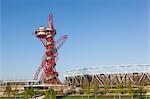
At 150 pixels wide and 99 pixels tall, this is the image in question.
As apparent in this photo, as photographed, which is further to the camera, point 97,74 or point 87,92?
point 97,74

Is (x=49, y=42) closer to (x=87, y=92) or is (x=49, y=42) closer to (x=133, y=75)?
(x=133, y=75)

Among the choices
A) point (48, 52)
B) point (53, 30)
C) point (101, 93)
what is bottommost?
point (101, 93)

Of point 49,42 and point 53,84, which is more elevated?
point 49,42

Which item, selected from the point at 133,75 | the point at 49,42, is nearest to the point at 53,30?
the point at 49,42

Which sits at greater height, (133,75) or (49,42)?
(49,42)

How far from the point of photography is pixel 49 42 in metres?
79.5

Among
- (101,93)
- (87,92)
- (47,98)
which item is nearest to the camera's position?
(47,98)

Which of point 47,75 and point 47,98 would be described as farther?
point 47,75

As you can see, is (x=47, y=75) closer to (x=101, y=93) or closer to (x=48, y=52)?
(x=48, y=52)

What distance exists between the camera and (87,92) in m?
52.3

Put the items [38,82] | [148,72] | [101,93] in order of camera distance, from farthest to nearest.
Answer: [38,82]
[148,72]
[101,93]

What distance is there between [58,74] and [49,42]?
30.4ft

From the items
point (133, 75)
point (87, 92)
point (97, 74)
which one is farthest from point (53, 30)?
point (87, 92)

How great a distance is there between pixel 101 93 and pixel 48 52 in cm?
2496
